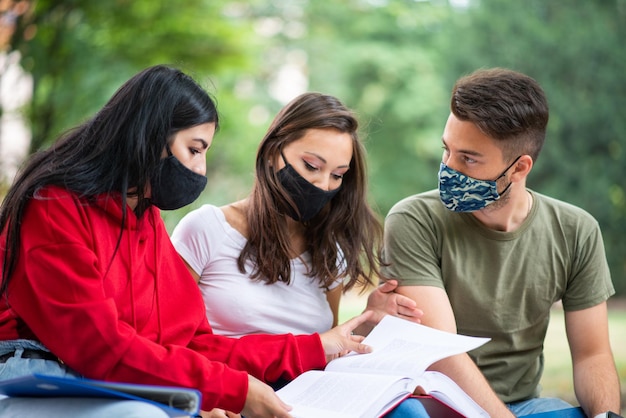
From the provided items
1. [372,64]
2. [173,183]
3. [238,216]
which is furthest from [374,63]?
[173,183]

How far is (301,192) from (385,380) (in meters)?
0.66

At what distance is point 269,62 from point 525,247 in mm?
9810

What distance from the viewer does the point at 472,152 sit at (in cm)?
244

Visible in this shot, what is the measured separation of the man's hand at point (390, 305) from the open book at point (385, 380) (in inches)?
3.4

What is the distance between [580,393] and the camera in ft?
7.96

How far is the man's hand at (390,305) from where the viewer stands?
2414mm

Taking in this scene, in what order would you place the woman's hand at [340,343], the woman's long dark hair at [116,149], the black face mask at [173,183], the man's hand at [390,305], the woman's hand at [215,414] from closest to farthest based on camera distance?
the woman's long dark hair at [116,149] < the black face mask at [173,183] < the woman's hand at [215,414] < the woman's hand at [340,343] < the man's hand at [390,305]

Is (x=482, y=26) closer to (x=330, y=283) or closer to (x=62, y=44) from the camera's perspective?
(x=62, y=44)

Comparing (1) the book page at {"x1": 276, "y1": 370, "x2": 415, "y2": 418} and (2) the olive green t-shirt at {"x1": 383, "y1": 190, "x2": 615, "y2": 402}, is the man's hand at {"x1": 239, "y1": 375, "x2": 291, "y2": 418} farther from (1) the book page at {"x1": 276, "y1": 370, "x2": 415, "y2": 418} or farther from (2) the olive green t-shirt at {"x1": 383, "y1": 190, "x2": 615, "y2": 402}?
(2) the olive green t-shirt at {"x1": 383, "y1": 190, "x2": 615, "y2": 402}

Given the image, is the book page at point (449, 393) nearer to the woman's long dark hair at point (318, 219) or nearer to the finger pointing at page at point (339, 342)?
the finger pointing at page at point (339, 342)

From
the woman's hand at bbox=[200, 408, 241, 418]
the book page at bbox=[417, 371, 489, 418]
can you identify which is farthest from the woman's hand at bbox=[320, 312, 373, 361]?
the woman's hand at bbox=[200, 408, 241, 418]

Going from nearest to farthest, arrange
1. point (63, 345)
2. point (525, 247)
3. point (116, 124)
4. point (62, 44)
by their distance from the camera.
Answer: point (63, 345), point (116, 124), point (525, 247), point (62, 44)

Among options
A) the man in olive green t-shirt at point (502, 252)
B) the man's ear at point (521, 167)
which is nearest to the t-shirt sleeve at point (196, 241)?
the man in olive green t-shirt at point (502, 252)

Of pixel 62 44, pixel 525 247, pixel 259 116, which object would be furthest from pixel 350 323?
pixel 259 116
